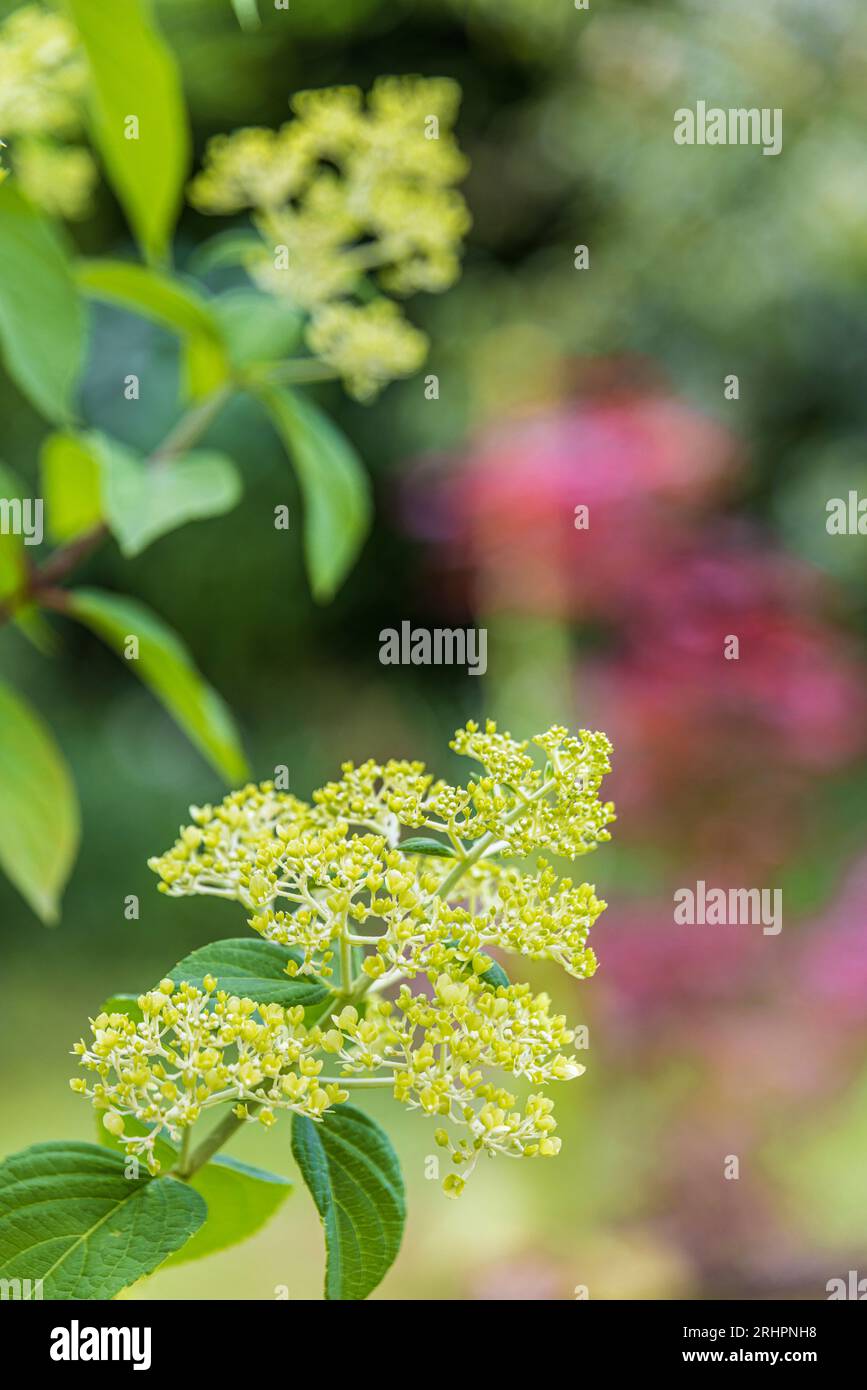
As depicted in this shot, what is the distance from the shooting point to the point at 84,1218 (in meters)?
0.28

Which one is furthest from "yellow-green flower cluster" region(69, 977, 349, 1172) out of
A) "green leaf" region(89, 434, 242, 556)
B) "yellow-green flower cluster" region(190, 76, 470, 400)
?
"yellow-green flower cluster" region(190, 76, 470, 400)

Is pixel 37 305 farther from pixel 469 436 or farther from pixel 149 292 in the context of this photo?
pixel 469 436

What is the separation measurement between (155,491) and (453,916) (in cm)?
37

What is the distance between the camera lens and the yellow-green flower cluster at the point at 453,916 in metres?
0.26

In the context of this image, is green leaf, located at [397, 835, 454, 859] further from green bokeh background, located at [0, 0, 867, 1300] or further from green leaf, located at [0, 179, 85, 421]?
green bokeh background, located at [0, 0, 867, 1300]

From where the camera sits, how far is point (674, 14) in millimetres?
2395

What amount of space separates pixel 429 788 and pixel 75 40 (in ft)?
1.20

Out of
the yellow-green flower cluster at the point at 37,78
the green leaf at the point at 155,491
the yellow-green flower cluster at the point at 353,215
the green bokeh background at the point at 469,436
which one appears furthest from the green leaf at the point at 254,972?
the green bokeh background at the point at 469,436

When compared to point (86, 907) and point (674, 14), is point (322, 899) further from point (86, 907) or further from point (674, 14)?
point (86, 907)

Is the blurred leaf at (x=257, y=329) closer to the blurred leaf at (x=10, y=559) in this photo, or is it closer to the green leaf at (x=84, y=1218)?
the blurred leaf at (x=10, y=559)

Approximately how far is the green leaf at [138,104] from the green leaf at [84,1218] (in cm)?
38

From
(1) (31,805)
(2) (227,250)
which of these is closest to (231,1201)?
(1) (31,805)

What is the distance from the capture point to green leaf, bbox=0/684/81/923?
54 centimetres

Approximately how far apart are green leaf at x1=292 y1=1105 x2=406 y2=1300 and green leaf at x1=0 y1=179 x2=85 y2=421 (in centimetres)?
28
